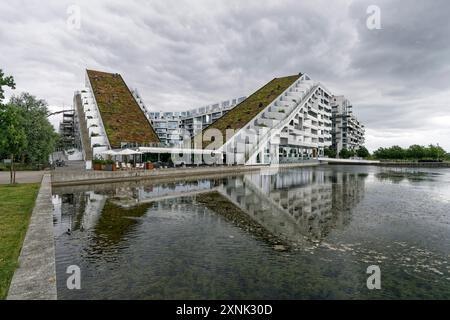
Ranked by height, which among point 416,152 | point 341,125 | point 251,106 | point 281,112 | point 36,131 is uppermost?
point 341,125

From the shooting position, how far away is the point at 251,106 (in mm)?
76375

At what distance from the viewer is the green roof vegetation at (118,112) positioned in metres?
49.9

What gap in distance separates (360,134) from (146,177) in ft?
548

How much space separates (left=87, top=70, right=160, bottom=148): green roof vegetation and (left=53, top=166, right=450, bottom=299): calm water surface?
1479 inches

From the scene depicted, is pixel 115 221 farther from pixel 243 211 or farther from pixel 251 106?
pixel 251 106

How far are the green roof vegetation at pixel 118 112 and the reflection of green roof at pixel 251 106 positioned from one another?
44.2 feet

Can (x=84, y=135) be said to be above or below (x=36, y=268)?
above

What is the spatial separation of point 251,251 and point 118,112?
182ft

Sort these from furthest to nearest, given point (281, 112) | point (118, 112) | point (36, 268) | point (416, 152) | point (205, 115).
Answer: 1. point (416, 152)
2. point (205, 115)
3. point (281, 112)
4. point (118, 112)
5. point (36, 268)

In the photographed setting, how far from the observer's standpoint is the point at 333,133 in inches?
5103

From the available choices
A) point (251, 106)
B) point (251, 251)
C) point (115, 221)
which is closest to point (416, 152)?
point (251, 106)

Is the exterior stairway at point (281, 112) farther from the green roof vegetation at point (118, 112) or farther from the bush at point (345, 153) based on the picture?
the bush at point (345, 153)

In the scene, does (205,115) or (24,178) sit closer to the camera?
(24,178)

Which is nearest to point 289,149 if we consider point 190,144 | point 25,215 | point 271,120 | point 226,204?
point 271,120
